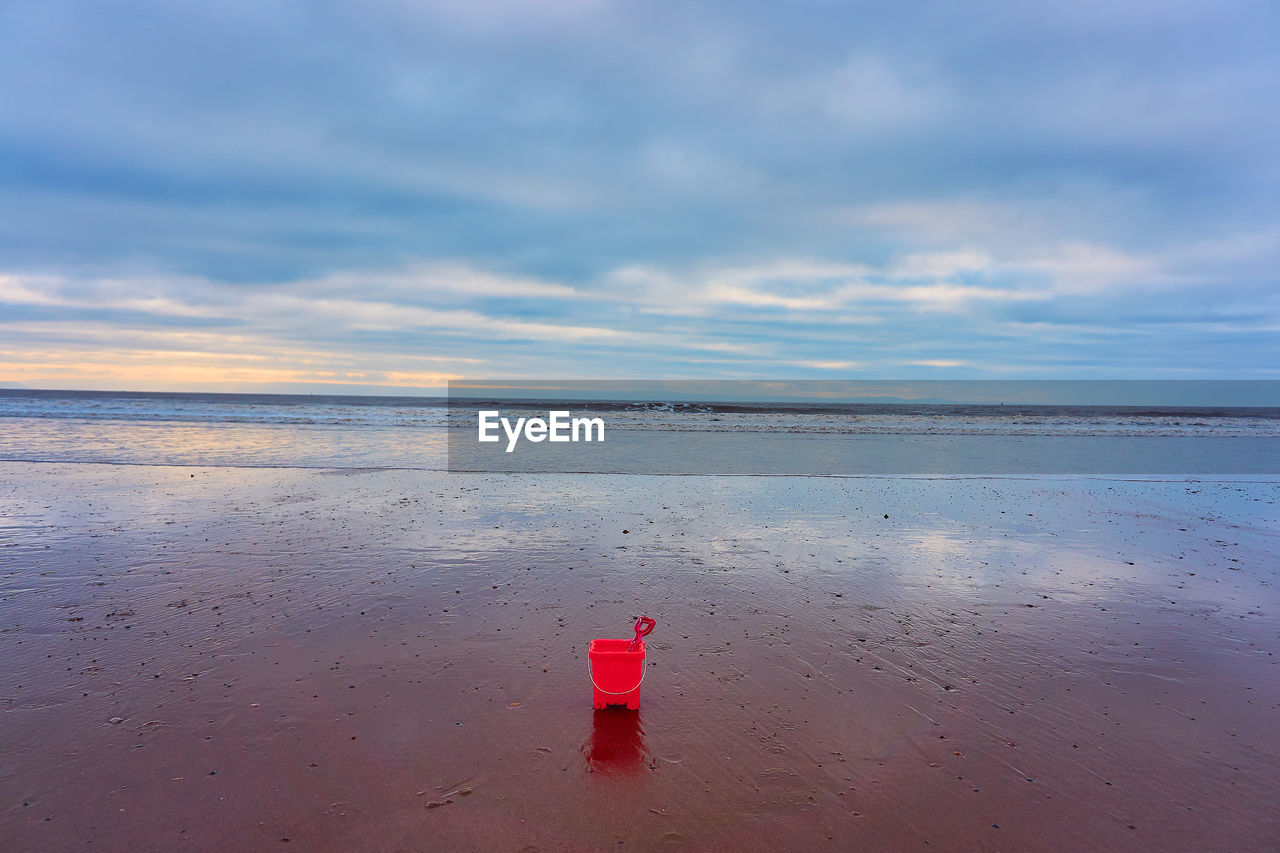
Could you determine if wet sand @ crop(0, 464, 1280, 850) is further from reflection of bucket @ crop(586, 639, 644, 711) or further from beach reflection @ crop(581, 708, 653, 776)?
reflection of bucket @ crop(586, 639, 644, 711)

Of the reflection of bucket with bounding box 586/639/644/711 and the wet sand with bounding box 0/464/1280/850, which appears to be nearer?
the wet sand with bounding box 0/464/1280/850

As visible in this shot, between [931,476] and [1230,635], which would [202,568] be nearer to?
[1230,635]

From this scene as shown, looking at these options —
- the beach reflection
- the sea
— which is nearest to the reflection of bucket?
the beach reflection

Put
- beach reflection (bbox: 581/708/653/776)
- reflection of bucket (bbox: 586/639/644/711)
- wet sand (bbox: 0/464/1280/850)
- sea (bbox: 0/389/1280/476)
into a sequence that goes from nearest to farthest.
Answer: wet sand (bbox: 0/464/1280/850) < beach reflection (bbox: 581/708/653/776) < reflection of bucket (bbox: 586/639/644/711) < sea (bbox: 0/389/1280/476)

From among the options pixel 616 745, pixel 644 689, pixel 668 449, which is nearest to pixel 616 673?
pixel 616 745

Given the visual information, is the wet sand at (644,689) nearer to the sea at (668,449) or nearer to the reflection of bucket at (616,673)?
the reflection of bucket at (616,673)

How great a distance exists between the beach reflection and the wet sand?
26 millimetres

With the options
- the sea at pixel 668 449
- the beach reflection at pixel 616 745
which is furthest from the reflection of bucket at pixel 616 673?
the sea at pixel 668 449

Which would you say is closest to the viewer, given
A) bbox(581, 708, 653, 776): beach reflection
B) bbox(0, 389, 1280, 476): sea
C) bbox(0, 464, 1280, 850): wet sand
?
bbox(0, 464, 1280, 850): wet sand

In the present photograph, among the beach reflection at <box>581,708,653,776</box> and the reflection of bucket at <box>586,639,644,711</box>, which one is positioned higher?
the reflection of bucket at <box>586,639,644,711</box>

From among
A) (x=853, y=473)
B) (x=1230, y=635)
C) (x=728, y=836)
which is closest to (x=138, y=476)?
(x=728, y=836)

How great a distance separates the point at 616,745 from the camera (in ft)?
16.5

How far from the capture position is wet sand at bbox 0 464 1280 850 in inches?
167

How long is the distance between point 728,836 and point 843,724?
1.77 metres
